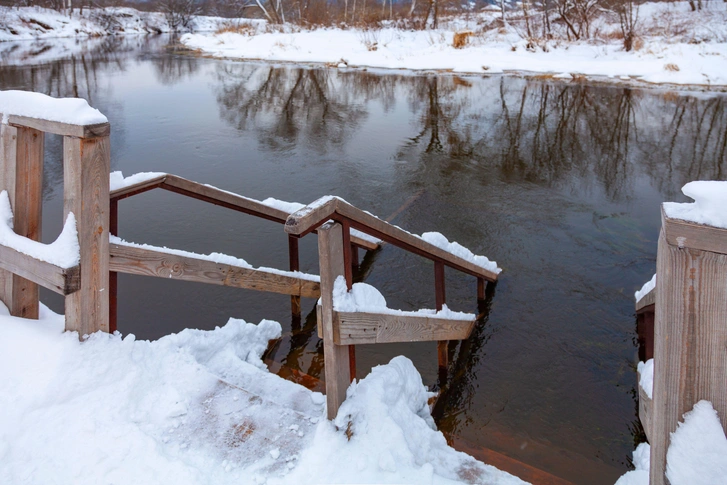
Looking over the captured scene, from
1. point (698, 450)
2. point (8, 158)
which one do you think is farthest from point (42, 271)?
point (698, 450)

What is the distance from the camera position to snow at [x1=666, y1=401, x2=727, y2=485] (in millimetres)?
1364

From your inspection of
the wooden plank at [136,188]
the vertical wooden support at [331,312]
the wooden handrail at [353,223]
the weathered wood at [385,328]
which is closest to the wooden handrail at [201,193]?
the wooden plank at [136,188]

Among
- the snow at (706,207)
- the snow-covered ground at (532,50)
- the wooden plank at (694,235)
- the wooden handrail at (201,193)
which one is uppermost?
the snow-covered ground at (532,50)

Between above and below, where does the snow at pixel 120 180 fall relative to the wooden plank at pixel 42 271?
above

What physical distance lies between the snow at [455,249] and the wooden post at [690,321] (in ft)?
8.35

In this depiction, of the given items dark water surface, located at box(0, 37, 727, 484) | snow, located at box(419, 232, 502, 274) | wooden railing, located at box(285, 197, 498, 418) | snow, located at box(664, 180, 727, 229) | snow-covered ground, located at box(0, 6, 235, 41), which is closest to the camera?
snow, located at box(664, 180, 727, 229)

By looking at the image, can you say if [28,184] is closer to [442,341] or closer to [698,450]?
[442,341]

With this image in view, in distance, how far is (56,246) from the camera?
2.76 m

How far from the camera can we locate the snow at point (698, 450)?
1364mm

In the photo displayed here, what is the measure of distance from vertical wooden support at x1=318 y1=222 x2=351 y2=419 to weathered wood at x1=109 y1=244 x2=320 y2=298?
1.09 meters

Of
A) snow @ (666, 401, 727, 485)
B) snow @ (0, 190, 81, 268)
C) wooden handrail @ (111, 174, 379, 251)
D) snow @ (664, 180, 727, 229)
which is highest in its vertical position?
snow @ (664, 180, 727, 229)

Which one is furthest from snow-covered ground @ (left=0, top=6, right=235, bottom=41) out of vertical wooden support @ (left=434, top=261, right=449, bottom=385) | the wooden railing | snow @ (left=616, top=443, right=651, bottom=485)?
snow @ (left=616, top=443, right=651, bottom=485)

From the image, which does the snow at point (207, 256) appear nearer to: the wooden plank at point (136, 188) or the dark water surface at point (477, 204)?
the wooden plank at point (136, 188)

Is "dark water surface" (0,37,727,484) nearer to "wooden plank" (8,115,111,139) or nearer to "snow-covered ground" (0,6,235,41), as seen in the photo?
"wooden plank" (8,115,111,139)
